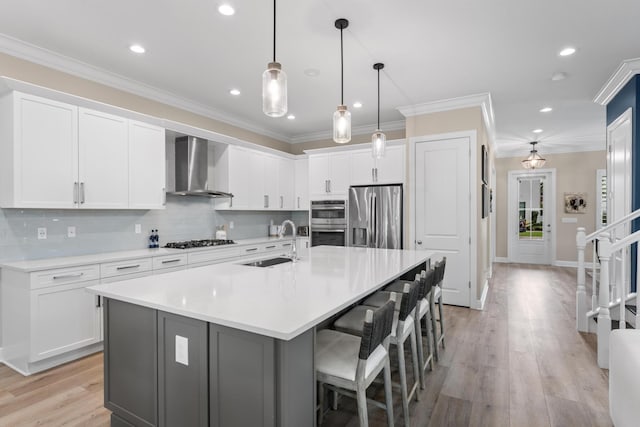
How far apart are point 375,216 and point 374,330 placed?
3631mm

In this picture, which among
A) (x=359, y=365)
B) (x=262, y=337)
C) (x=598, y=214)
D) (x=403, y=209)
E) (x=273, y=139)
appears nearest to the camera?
(x=262, y=337)

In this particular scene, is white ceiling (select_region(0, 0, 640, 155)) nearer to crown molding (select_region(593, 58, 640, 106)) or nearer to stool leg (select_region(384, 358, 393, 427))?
crown molding (select_region(593, 58, 640, 106))

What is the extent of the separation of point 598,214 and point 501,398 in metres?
7.33

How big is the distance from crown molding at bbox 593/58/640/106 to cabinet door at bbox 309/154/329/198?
3.76 m

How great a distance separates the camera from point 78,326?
293 centimetres

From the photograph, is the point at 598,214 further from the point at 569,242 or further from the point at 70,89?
the point at 70,89

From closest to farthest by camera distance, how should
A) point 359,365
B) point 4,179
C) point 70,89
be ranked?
point 359,365, point 4,179, point 70,89

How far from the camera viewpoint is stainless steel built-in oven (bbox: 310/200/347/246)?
211 inches

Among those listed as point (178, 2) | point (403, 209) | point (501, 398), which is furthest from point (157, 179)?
point (501, 398)

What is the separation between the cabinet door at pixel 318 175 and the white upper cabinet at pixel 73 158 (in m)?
2.56

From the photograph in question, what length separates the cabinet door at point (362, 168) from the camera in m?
5.15

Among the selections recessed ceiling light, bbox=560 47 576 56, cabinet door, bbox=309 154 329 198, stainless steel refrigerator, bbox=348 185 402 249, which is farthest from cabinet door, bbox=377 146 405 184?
recessed ceiling light, bbox=560 47 576 56

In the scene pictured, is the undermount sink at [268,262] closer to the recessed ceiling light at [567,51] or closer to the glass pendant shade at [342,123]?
the glass pendant shade at [342,123]

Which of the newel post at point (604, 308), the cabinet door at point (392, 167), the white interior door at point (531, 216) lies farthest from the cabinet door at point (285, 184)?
the white interior door at point (531, 216)
